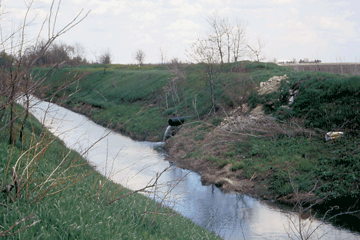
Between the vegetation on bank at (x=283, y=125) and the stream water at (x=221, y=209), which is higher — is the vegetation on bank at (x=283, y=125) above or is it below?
above

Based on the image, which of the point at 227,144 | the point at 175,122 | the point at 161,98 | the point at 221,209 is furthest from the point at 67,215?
the point at 161,98

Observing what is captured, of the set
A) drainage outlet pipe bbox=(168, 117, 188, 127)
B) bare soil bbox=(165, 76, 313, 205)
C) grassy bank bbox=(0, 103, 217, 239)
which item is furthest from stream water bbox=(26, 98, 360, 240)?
drainage outlet pipe bbox=(168, 117, 188, 127)

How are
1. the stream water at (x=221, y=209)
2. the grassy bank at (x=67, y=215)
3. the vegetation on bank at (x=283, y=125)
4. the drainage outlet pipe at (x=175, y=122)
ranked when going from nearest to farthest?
the grassy bank at (x=67, y=215) < the stream water at (x=221, y=209) < the vegetation on bank at (x=283, y=125) < the drainage outlet pipe at (x=175, y=122)

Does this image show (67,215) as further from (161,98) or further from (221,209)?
(161,98)

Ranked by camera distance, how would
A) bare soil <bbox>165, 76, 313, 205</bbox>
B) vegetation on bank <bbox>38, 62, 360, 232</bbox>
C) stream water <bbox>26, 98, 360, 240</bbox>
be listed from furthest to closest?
bare soil <bbox>165, 76, 313, 205</bbox> < vegetation on bank <bbox>38, 62, 360, 232</bbox> < stream water <bbox>26, 98, 360, 240</bbox>

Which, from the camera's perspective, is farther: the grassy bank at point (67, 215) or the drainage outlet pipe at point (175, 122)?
the drainage outlet pipe at point (175, 122)

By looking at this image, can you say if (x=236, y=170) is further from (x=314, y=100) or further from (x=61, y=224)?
(x=61, y=224)

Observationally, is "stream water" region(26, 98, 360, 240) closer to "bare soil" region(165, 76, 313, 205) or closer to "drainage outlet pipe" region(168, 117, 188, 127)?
"bare soil" region(165, 76, 313, 205)

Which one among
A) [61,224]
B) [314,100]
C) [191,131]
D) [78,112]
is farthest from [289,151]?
[78,112]

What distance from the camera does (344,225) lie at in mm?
8750

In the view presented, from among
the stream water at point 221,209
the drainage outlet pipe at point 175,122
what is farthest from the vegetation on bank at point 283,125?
the stream water at point 221,209

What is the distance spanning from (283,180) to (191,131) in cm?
823

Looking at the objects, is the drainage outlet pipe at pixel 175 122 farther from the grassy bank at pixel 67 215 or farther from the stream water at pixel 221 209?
the grassy bank at pixel 67 215

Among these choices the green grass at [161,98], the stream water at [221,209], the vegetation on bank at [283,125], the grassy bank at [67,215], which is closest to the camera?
the grassy bank at [67,215]
